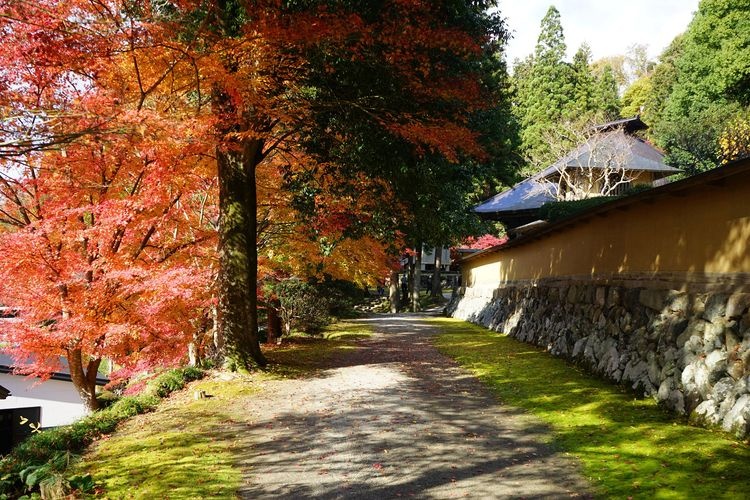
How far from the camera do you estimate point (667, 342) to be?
7.88 meters

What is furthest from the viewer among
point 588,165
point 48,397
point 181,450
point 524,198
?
point 588,165

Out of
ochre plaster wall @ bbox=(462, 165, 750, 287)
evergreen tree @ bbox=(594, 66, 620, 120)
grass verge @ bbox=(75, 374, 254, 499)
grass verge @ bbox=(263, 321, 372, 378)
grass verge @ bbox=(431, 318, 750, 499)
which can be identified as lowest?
grass verge @ bbox=(75, 374, 254, 499)

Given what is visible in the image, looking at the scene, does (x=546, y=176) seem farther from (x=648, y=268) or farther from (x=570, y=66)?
(x=570, y=66)

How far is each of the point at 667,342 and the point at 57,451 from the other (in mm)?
7913

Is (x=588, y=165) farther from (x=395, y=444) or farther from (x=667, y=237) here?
(x=395, y=444)

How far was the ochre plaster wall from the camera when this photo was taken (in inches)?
272

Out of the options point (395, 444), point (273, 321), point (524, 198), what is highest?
point (524, 198)

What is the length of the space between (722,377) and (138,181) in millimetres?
10372

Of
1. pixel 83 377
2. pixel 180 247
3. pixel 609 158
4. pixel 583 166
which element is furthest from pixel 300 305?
pixel 609 158

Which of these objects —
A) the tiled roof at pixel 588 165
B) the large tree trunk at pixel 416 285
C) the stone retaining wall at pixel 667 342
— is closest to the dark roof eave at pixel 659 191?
the stone retaining wall at pixel 667 342

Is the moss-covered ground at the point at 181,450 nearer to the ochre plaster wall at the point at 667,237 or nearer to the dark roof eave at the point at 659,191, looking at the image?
the dark roof eave at the point at 659,191

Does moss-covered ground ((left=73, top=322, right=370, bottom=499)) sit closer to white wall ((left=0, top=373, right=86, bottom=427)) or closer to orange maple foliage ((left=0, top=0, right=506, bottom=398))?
orange maple foliage ((left=0, top=0, right=506, bottom=398))

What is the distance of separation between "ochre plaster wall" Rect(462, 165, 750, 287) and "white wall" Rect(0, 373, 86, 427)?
1753 cm

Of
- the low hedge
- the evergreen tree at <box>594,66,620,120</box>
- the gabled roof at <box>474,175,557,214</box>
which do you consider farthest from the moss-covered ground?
the evergreen tree at <box>594,66,620,120</box>
